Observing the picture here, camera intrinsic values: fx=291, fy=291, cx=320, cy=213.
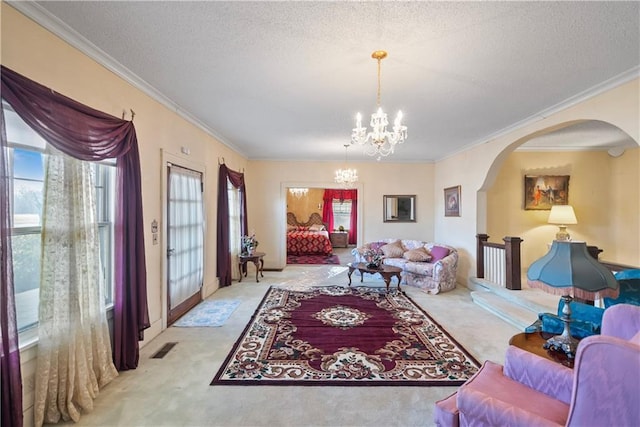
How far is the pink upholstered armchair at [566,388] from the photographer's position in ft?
3.23

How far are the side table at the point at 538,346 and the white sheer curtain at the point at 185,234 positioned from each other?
3691 millimetres

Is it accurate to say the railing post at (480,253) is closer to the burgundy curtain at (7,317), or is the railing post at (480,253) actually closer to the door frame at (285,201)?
the door frame at (285,201)

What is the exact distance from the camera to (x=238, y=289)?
17.7 ft

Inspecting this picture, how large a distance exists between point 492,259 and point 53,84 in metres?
6.05

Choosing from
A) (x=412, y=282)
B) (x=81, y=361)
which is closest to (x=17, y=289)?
(x=81, y=361)

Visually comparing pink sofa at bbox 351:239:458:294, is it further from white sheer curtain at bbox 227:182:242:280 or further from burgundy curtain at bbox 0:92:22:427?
burgundy curtain at bbox 0:92:22:427

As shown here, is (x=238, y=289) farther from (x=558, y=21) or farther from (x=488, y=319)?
(x=558, y=21)

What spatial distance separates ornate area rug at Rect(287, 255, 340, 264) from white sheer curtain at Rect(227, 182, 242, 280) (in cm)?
236

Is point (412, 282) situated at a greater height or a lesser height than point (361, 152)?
lesser

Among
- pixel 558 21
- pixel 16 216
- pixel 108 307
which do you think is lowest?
pixel 108 307

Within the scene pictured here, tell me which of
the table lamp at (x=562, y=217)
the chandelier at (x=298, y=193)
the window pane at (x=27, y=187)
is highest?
the chandelier at (x=298, y=193)

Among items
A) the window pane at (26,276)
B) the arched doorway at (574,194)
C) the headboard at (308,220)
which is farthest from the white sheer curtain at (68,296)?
the headboard at (308,220)

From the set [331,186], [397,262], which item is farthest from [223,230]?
[397,262]

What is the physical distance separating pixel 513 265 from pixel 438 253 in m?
1.49
